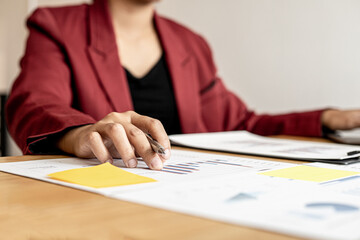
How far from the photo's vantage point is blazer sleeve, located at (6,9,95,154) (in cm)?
69

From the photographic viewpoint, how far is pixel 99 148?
55cm

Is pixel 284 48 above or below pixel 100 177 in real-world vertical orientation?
above

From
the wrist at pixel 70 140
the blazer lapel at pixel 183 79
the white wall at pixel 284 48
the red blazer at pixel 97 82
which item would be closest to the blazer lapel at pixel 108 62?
the red blazer at pixel 97 82

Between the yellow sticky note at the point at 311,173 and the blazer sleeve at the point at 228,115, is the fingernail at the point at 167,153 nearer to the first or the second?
the yellow sticky note at the point at 311,173

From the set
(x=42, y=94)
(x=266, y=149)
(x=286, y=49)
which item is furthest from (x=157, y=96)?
(x=286, y=49)

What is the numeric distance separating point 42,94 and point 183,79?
501 millimetres

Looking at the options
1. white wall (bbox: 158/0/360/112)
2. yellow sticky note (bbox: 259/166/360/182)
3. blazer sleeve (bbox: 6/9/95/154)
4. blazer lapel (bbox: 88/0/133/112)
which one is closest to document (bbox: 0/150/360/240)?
yellow sticky note (bbox: 259/166/360/182)

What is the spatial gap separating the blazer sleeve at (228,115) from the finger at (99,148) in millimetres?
710

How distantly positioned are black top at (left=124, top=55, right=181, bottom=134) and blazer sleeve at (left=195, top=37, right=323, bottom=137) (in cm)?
15

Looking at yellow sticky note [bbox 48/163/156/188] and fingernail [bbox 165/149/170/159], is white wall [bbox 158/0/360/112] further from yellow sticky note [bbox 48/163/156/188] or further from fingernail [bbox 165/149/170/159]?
yellow sticky note [bbox 48/163/156/188]

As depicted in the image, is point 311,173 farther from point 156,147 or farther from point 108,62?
point 108,62

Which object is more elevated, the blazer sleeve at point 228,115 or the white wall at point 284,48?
the white wall at point 284,48

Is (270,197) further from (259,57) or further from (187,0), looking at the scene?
(187,0)

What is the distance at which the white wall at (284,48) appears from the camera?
66.1 inches
